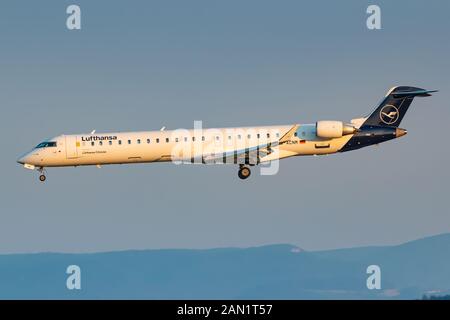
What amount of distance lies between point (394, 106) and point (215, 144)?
12.7 m

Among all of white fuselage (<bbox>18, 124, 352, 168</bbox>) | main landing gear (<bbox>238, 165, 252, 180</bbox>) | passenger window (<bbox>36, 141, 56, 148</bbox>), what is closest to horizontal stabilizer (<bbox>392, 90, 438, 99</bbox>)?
white fuselage (<bbox>18, 124, 352, 168</bbox>)

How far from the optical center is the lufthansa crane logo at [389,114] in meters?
63.2

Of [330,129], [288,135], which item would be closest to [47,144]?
[288,135]

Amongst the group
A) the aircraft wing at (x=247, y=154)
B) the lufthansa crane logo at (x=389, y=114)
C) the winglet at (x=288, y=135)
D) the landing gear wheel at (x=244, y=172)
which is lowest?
the landing gear wheel at (x=244, y=172)

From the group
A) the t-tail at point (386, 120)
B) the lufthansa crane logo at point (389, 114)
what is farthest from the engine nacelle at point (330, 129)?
the lufthansa crane logo at point (389, 114)

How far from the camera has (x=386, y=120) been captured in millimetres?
63188

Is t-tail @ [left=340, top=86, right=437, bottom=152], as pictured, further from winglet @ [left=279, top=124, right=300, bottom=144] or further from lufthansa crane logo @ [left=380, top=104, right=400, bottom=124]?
winglet @ [left=279, top=124, right=300, bottom=144]

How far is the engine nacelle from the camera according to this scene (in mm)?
60781

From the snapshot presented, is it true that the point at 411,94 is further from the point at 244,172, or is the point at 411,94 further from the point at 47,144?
the point at 47,144

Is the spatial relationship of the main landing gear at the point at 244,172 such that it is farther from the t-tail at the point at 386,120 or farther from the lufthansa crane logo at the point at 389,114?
the lufthansa crane logo at the point at 389,114

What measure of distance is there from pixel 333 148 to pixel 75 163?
57.1 ft
